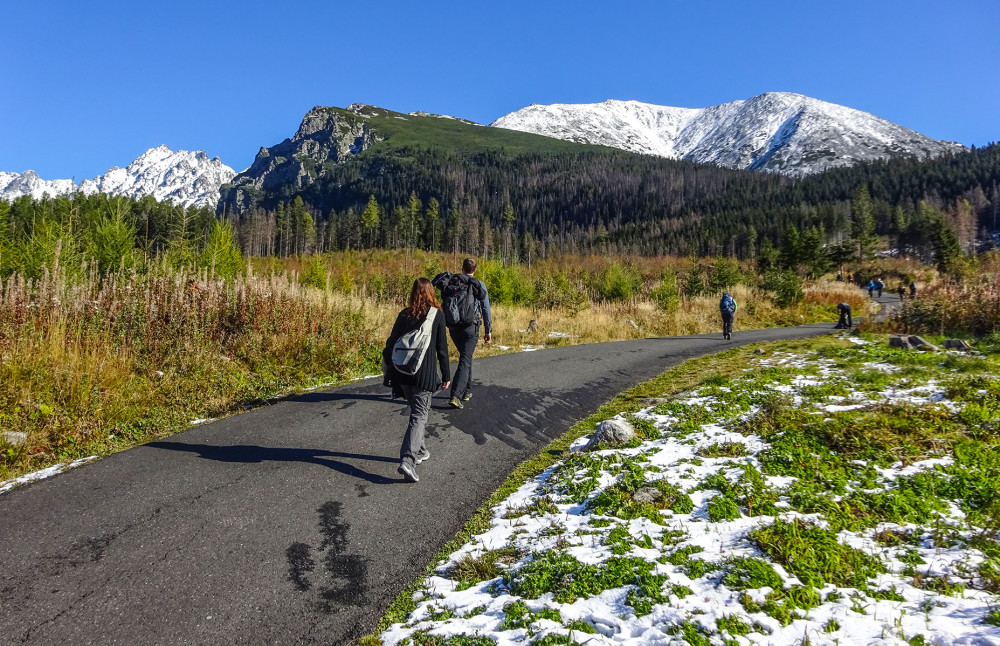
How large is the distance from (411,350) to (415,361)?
11 centimetres

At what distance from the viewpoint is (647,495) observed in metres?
3.70

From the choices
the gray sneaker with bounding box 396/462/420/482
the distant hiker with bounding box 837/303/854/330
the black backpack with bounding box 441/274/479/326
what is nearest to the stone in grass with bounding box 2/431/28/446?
the gray sneaker with bounding box 396/462/420/482

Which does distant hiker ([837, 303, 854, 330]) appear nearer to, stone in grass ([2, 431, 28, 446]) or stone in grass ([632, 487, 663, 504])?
stone in grass ([632, 487, 663, 504])

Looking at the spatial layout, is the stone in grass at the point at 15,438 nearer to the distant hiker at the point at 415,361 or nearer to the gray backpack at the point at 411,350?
the distant hiker at the point at 415,361

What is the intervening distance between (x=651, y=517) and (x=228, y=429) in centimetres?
510

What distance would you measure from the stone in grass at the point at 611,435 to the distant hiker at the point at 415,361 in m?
1.85

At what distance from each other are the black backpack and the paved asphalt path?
137cm

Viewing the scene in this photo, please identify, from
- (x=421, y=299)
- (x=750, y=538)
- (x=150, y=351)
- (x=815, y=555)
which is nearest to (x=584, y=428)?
(x=421, y=299)

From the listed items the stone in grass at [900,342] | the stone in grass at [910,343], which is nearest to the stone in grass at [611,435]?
the stone in grass at [910,343]

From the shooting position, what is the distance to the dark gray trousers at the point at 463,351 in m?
6.80

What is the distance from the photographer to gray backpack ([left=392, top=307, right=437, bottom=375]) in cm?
450

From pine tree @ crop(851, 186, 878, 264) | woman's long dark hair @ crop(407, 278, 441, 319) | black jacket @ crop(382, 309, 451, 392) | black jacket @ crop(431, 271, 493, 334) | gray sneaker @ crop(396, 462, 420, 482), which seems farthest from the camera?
pine tree @ crop(851, 186, 878, 264)

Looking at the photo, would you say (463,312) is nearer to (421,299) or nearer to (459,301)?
(459,301)

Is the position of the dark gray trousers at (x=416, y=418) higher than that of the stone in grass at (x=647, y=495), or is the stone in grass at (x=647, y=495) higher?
the dark gray trousers at (x=416, y=418)
